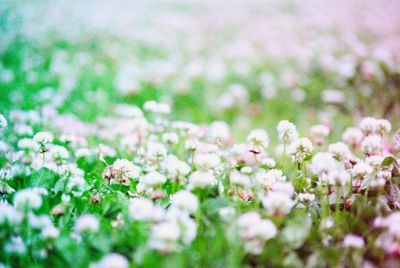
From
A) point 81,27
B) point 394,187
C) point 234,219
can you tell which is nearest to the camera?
point 234,219

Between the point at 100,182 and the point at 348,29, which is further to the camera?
the point at 348,29

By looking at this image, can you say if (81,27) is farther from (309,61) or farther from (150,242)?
(150,242)

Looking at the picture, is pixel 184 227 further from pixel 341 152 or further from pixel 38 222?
pixel 341 152

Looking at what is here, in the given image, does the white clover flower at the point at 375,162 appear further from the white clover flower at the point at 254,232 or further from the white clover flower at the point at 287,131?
the white clover flower at the point at 254,232

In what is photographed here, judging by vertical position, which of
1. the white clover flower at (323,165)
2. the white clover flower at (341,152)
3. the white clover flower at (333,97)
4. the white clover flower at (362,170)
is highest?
the white clover flower at (333,97)

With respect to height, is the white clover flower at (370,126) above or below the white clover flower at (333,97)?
below

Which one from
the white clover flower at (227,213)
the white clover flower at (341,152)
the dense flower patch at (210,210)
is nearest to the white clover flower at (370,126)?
the dense flower patch at (210,210)

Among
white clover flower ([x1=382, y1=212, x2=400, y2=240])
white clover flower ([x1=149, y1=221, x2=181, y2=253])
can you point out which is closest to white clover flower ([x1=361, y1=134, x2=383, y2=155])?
white clover flower ([x1=382, y1=212, x2=400, y2=240])

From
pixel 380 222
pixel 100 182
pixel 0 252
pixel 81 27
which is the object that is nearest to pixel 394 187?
pixel 380 222
